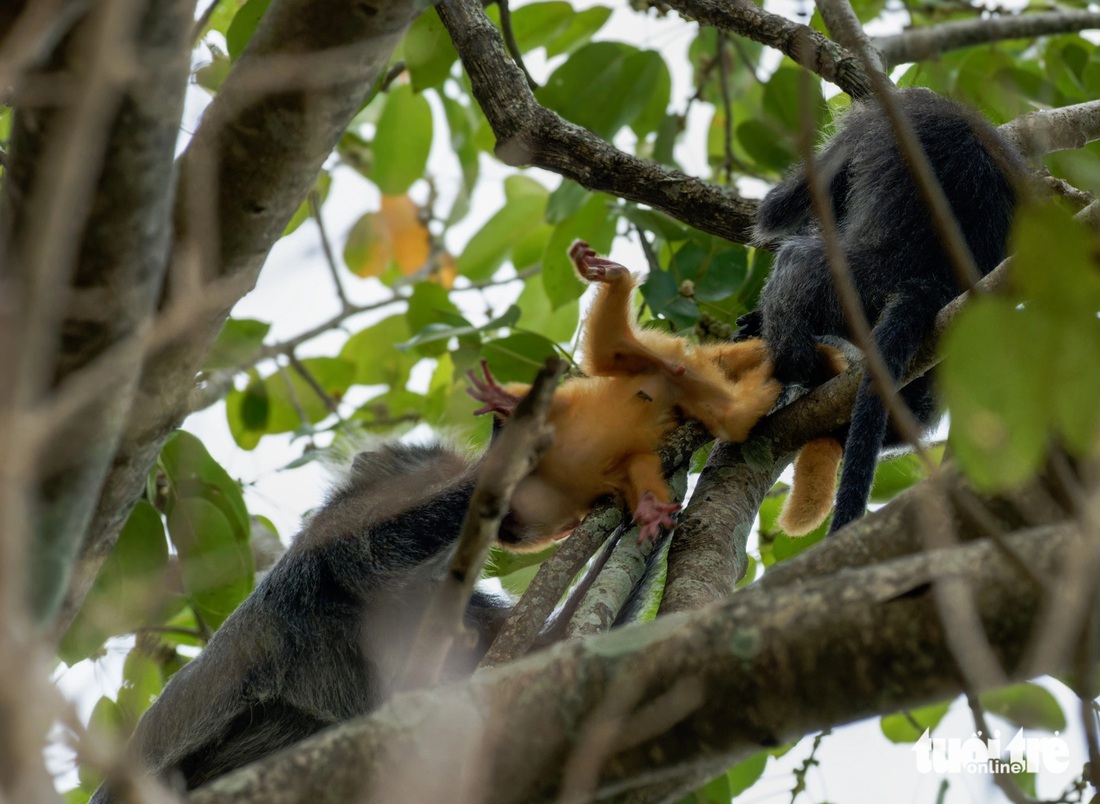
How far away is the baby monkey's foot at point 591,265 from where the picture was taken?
2928mm

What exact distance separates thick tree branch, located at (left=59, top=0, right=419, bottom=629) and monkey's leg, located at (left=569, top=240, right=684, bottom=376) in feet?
4.17

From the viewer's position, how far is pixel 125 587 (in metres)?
3.04

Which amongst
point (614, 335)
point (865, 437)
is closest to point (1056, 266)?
point (865, 437)

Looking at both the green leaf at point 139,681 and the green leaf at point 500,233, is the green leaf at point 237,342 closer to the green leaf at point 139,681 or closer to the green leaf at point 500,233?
the green leaf at point 139,681

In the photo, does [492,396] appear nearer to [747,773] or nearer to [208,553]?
[208,553]

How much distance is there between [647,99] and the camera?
415cm

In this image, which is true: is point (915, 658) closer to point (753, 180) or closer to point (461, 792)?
point (461, 792)

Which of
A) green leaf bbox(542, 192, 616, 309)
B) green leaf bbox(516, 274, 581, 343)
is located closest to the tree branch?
green leaf bbox(542, 192, 616, 309)

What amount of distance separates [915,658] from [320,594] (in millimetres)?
2241

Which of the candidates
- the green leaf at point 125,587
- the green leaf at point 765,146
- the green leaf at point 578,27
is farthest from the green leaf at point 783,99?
the green leaf at point 125,587

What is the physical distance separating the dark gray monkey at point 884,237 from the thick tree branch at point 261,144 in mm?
1722

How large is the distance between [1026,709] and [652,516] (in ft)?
3.31

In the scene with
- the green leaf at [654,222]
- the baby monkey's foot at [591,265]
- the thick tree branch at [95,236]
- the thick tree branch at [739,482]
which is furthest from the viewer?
the green leaf at [654,222]

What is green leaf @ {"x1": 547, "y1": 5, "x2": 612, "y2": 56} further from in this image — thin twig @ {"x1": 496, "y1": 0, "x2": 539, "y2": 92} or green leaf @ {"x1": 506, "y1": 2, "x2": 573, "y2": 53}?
thin twig @ {"x1": 496, "y1": 0, "x2": 539, "y2": 92}
